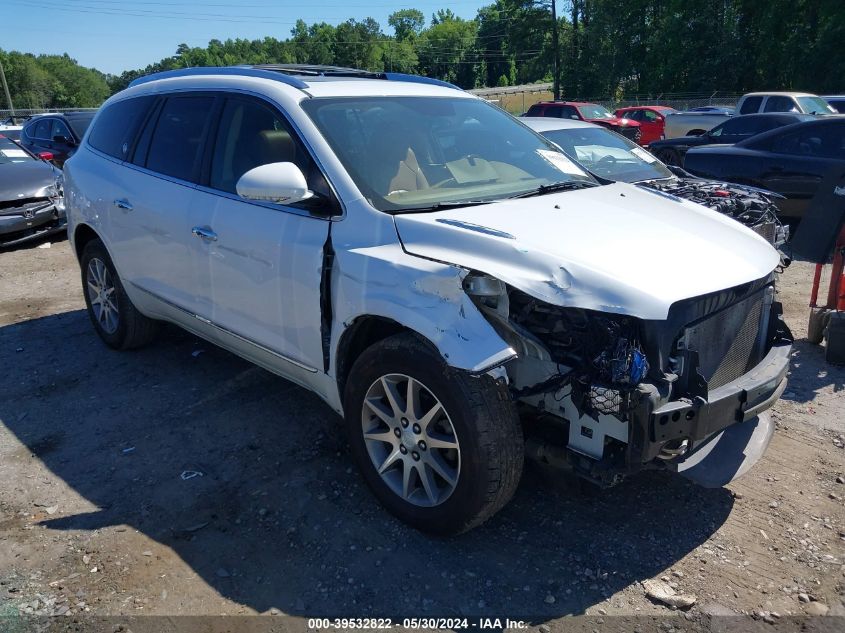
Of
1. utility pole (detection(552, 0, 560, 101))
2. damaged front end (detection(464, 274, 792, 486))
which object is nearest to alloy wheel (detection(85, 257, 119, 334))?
damaged front end (detection(464, 274, 792, 486))

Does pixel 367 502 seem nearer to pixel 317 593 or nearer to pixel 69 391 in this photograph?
pixel 317 593

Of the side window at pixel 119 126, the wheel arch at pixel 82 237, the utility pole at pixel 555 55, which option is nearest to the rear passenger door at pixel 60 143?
the wheel arch at pixel 82 237

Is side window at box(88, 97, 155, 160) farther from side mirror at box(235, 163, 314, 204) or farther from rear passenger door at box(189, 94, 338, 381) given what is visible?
side mirror at box(235, 163, 314, 204)

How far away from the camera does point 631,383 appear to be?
104 inches

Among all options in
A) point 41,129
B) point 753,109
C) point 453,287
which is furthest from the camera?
point 753,109

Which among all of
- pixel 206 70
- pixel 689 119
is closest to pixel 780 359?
pixel 206 70

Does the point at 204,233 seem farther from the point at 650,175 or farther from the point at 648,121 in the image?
the point at 648,121

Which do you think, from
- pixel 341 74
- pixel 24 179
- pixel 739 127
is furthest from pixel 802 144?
pixel 24 179

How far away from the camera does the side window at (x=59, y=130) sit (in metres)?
14.3

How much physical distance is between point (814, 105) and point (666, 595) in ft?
62.0

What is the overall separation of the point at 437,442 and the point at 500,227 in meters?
1.00

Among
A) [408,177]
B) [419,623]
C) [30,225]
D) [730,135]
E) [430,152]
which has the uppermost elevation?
[430,152]

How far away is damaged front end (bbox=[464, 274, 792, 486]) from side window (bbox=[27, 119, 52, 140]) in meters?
15.2

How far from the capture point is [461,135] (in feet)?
13.2
